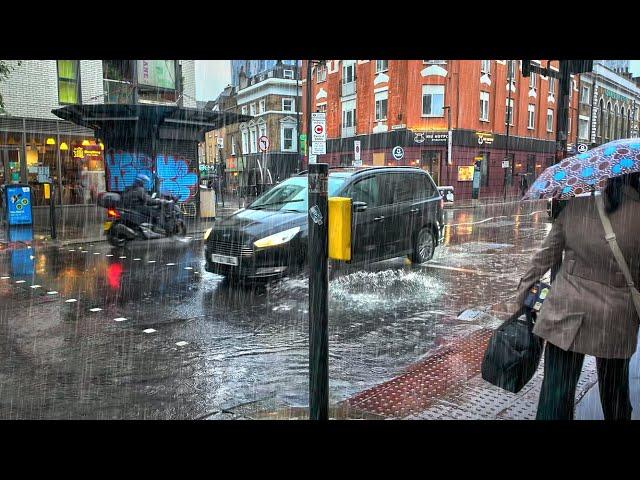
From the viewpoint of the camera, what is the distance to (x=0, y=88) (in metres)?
19.8

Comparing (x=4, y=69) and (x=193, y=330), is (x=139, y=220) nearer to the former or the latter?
(x=4, y=69)

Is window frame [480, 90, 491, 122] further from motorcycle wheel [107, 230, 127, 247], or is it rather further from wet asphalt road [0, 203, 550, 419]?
motorcycle wheel [107, 230, 127, 247]

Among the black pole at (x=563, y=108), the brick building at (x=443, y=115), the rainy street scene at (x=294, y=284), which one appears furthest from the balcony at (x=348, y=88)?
the black pole at (x=563, y=108)

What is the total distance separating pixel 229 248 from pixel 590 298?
586cm

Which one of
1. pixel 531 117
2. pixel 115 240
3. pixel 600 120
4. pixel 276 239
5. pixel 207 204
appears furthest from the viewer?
pixel 600 120

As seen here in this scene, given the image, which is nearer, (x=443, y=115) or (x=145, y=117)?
(x=145, y=117)

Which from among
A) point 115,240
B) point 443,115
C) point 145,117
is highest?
point 443,115

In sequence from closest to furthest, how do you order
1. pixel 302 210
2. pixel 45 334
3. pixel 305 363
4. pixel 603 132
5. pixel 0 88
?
pixel 305 363 → pixel 45 334 → pixel 302 210 → pixel 0 88 → pixel 603 132

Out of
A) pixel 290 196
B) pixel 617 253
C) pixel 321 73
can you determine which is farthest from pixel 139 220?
pixel 321 73

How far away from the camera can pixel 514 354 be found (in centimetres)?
308

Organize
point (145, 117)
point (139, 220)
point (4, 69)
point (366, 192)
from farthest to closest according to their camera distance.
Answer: point (145, 117)
point (4, 69)
point (139, 220)
point (366, 192)

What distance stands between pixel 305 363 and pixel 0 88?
1976 centimetres
